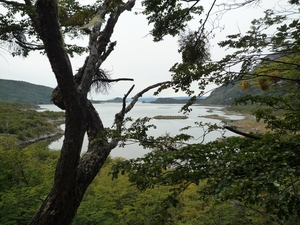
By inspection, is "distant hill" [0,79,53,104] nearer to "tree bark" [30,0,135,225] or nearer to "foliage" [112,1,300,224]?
"tree bark" [30,0,135,225]

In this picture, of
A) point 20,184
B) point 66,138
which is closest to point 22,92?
point 20,184

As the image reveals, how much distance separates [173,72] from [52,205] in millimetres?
2082

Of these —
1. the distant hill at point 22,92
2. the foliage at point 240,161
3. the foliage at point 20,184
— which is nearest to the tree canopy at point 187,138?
the foliage at point 240,161

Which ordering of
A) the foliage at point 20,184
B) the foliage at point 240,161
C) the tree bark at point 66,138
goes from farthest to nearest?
the foliage at point 20,184
the tree bark at point 66,138
the foliage at point 240,161

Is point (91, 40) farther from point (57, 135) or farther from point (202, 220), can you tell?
point (57, 135)

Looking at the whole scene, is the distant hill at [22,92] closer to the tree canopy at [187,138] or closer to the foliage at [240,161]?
the tree canopy at [187,138]

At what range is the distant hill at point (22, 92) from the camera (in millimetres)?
107688

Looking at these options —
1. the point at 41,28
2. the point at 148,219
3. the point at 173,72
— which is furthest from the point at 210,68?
the point at 148,219

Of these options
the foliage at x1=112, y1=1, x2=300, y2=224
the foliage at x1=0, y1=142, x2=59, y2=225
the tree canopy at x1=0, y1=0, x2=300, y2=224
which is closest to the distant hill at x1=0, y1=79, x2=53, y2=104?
the foliage at x1=0, y1=142, x2=59, y2=225

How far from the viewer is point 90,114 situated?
3.46 m

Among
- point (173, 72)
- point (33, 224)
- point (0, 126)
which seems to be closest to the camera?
point (33, 224)

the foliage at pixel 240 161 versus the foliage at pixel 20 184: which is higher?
the foliage at pixel 240 161

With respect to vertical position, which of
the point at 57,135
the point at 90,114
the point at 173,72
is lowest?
the point at 57,135

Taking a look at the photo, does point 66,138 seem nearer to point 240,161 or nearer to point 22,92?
point 240,161
